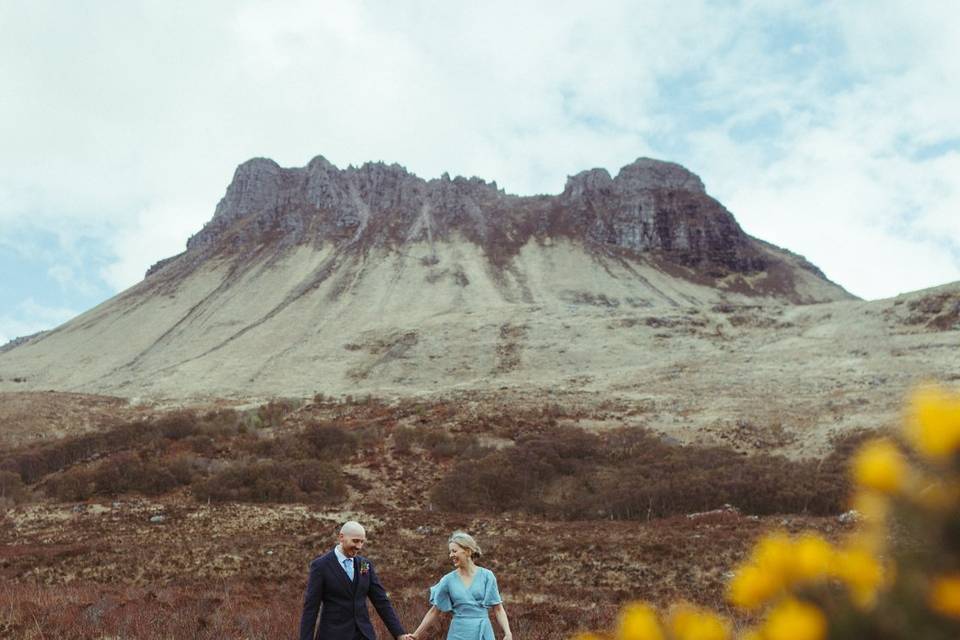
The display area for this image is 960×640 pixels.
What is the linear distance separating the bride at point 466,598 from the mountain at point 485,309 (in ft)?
91.2

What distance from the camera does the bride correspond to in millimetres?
Answer: 5535

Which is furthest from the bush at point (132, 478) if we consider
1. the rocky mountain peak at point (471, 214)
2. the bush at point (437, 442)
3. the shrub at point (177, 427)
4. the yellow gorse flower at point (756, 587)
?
the rocky mountain peak at point (471, 214)

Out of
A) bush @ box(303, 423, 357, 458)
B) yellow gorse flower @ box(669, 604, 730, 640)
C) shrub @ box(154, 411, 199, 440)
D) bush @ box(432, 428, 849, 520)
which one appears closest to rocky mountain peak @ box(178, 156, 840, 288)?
shrub @ box(154, 411, 199, 440)

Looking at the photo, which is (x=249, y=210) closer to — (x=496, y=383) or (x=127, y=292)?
(x=127, y=292)

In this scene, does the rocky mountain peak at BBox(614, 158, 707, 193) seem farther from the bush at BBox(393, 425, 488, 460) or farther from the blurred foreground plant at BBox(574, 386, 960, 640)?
the blurred foreground plant at BBox(574, 386, 960, 640)

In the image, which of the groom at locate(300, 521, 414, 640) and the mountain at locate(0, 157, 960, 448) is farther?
the mountain at locate(0, 157, 960, 448)

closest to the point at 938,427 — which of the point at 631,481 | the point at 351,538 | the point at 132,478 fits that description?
the point at 351,538

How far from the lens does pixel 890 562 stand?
0.82 metres

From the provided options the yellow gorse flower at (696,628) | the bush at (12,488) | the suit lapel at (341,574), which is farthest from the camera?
the bush at (12,488)

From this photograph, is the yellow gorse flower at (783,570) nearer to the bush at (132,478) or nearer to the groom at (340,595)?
the groom at (340,595)

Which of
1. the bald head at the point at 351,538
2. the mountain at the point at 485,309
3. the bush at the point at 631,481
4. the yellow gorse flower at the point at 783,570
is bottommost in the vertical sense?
the bush at the point at 631,481

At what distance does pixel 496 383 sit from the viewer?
47531 mm

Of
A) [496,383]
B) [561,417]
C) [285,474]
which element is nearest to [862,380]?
[561,417]

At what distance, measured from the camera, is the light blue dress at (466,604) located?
553 cm
